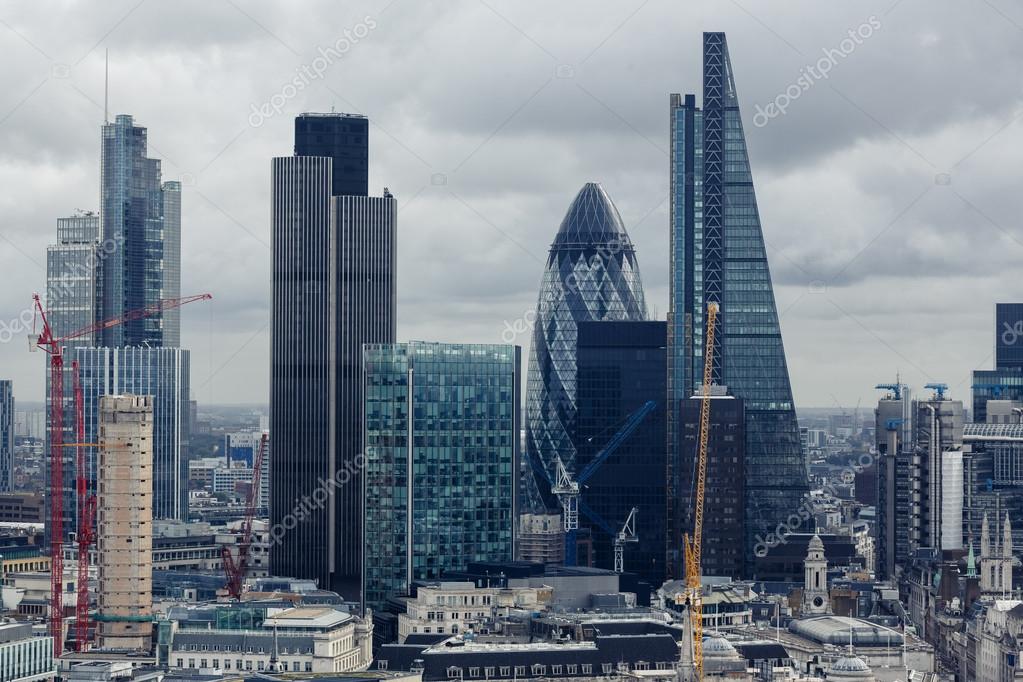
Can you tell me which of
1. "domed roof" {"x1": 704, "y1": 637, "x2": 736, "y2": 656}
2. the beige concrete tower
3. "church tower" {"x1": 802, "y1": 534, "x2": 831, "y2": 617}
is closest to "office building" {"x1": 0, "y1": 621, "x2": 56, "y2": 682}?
the beige concrete tower

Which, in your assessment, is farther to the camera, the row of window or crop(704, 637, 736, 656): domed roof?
crop(704, 637, 736, 656): domed roof

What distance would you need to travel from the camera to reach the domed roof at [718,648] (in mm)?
147625

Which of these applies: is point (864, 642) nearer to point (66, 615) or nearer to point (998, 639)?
point (998, 639)

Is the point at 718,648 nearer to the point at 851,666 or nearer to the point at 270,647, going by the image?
the point at 851,666

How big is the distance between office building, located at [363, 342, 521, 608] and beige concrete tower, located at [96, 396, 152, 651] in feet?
83.8

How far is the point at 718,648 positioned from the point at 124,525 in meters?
40.6

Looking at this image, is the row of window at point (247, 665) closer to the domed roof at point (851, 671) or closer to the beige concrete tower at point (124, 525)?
the beige concrete tower at point (124, 525)

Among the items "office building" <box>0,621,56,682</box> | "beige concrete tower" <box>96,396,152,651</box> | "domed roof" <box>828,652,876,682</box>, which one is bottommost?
"domed roof" <box>828,652,876,682</box>

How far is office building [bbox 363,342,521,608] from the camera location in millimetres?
184500

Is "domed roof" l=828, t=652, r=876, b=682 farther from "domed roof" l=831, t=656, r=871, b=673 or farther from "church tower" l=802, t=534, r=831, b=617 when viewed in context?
"church tower" l=802, t=534, r=831, b=617

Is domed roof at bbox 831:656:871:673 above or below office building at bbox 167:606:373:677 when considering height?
below

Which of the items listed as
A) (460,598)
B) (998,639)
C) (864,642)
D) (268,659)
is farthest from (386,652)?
(998,639)

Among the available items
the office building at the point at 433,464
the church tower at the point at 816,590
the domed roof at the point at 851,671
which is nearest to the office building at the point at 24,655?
the office building at the point at 433,464

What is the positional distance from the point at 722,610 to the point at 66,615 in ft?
153
